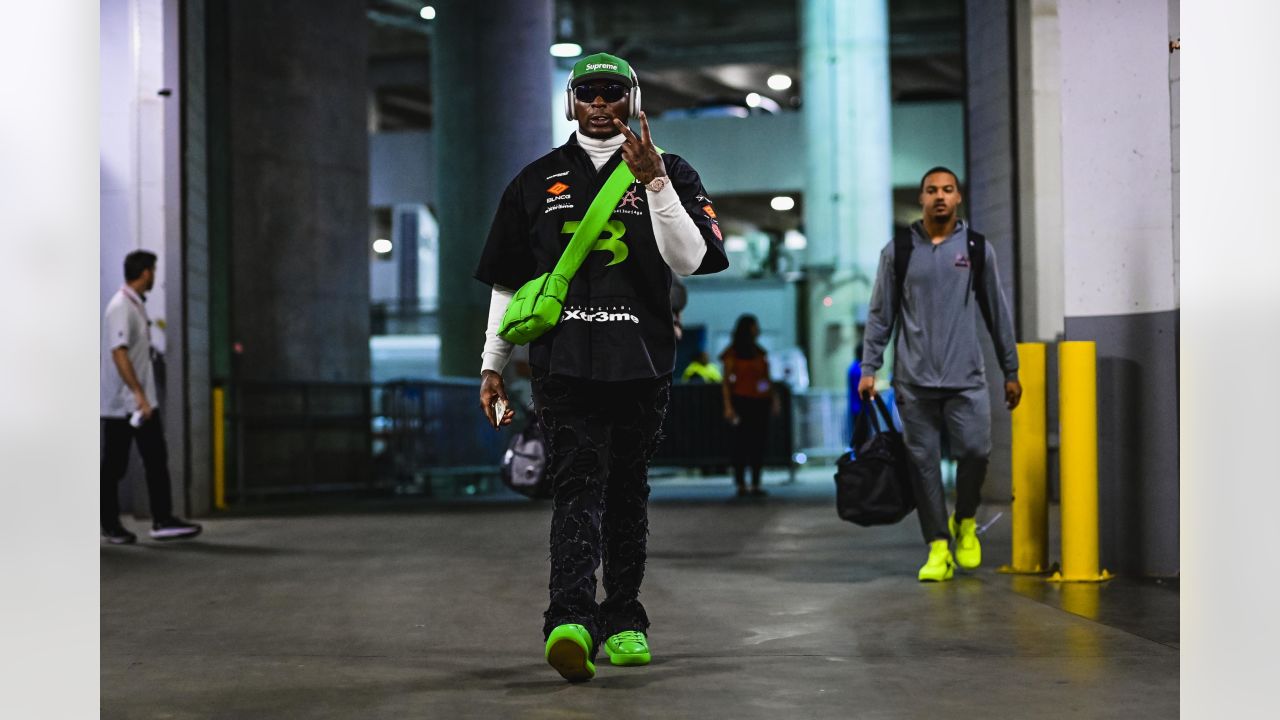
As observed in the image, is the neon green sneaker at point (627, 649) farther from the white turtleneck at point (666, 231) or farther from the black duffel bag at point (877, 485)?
the black duffel bag at point (877, 485)

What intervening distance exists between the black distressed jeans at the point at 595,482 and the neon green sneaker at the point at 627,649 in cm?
4

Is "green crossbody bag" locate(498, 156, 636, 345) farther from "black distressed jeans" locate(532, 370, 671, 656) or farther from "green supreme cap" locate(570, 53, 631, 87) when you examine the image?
"green supreme cap" locate(570, 53, 631, 87)

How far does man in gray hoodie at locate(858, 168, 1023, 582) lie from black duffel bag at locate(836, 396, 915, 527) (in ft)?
0.29

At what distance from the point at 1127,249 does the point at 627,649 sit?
401 cm

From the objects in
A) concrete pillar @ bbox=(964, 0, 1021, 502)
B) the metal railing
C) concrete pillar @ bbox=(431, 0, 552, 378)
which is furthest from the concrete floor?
concrete pillar @ bbox=(431, 0, 552, 378)

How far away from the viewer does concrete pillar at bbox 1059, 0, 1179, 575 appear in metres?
7.48

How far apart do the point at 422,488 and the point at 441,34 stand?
871 cm

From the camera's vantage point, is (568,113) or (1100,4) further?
(1100,4)

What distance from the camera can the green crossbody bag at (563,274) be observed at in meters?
4.72
